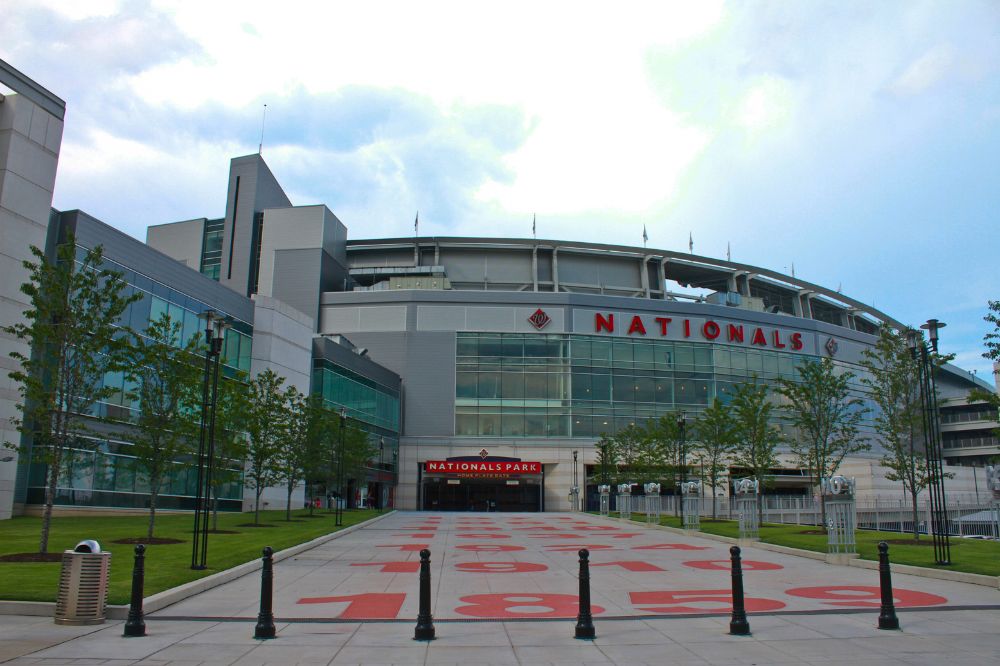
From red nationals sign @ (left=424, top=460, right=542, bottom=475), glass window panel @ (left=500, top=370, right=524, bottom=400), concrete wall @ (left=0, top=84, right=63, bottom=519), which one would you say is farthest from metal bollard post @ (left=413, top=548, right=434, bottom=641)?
glass window panel @ (left=500, top=370, right=524, bottom=400)

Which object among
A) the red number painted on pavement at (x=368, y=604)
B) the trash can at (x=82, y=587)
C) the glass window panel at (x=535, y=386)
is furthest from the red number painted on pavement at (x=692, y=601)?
the glass window panel at (x=535, y=386)

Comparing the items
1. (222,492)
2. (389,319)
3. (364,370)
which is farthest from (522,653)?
A: (389,319)

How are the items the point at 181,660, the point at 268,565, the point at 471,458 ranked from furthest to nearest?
the point at 471,458 → the point at 268,565 → the point at 181,660

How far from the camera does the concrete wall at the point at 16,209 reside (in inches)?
1187

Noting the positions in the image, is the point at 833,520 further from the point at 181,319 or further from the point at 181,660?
the point at 181,319

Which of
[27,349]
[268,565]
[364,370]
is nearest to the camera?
[268,565]

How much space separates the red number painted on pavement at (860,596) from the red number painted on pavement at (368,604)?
23.3 feet

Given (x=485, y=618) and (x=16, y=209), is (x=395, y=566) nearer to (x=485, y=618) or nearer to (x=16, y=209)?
(x=485, y=618)

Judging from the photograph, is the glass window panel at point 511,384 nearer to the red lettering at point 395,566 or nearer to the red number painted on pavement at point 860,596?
the red lettering at point 395,566

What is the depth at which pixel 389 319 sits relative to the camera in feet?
240

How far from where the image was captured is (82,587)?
11.0m

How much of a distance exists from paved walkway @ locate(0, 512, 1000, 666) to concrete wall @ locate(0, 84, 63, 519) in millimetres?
17639

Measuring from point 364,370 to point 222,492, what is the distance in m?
21.4

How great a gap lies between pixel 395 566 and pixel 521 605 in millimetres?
6749
